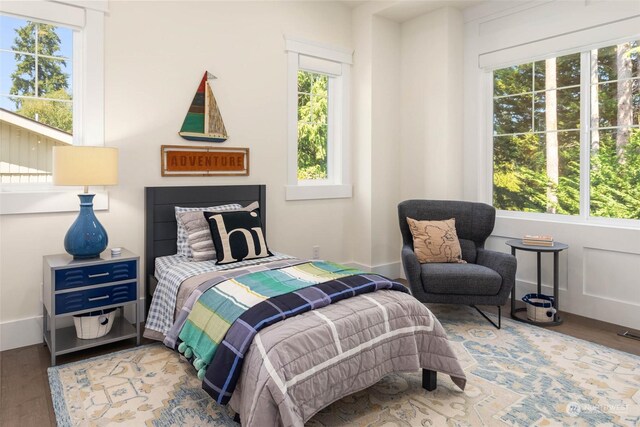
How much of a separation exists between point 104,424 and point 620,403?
2596 mm

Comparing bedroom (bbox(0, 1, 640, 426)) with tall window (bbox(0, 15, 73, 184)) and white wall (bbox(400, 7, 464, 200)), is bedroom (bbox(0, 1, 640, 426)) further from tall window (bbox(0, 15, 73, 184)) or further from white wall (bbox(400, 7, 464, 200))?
tall window (bbox(0, 15, 73, 184))

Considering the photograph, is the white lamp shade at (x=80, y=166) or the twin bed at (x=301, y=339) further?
the white lamp shade at (x=80, y=166)

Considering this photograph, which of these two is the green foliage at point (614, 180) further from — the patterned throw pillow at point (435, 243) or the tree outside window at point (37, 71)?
the tree outside window at point (37, 71)

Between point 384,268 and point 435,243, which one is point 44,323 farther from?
point 384,268

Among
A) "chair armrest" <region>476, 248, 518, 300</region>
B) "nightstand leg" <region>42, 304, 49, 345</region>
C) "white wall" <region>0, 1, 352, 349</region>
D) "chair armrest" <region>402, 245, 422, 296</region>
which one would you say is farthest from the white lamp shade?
"chair armrest" <region>476, 248, 518, 300</region>

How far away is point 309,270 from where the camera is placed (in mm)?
2689

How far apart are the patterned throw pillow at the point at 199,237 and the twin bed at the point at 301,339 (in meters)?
0.25

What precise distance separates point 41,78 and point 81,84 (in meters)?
0.25

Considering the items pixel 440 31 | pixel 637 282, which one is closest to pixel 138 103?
pixel 440 31

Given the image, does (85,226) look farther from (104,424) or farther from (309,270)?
(309,270)

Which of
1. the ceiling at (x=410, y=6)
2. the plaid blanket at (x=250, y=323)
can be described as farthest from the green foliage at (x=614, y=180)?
the plaid blanket at (x=250, y=323)

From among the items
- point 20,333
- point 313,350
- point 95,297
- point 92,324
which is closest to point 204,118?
point 95,297

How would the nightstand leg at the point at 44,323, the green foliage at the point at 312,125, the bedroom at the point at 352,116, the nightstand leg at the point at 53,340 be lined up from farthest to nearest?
the green foliage at the point at 312,125 → the bedroom at the point at 352,116 → the nightstand leg at the point at 44,323 → the nightstand leg at the point at 53,340

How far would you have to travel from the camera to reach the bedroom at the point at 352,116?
3178 millimetres
